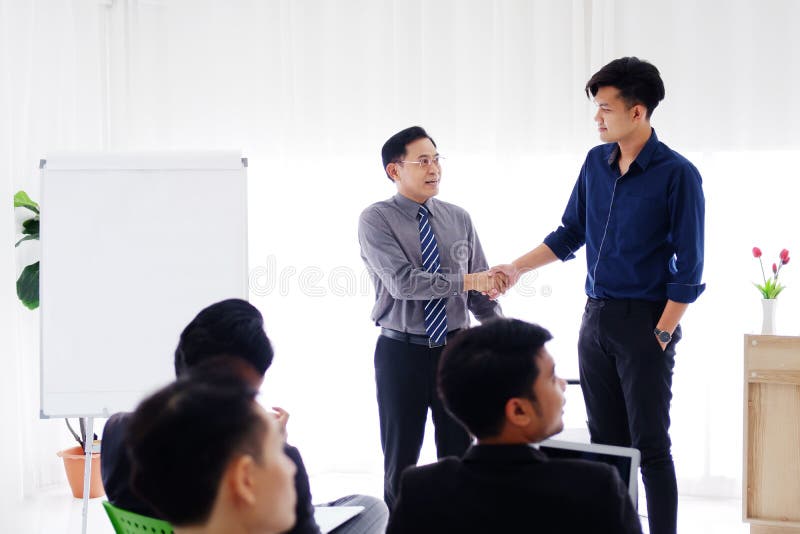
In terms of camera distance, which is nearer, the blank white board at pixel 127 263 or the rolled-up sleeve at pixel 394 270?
the rolled-up sleeve at pixel 394 270

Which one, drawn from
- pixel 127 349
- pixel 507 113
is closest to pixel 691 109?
pixel 507 113

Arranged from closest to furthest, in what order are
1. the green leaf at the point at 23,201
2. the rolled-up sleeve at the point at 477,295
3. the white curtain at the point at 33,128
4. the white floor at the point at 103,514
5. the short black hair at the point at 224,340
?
the short black hair at the point at 224,340 < the rolled-up sleeve at the point at 477,295 < the white floor at the point at 103,514 < the white curtain at the point at 33,128 < the green leaf at the point at 23,201

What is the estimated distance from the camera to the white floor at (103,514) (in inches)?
129

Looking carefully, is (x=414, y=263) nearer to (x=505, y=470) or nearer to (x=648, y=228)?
(x=648, y=228)

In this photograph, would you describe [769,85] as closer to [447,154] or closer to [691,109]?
[691,109]

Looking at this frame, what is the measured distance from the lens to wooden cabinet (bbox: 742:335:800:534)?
2965 millimetres

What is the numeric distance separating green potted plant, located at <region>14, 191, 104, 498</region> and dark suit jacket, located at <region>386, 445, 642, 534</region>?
284 centimetres

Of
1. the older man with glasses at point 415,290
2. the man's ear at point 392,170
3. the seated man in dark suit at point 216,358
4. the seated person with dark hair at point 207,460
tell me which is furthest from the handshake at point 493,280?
the seated person with dark hair at point 207,460

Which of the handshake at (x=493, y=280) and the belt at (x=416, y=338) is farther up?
the handshake at (x=493, y=280)

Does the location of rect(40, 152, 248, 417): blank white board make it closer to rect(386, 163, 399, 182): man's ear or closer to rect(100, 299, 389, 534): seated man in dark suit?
rect(386, 163, 399, 182): man's ear

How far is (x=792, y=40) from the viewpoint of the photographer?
3.57m

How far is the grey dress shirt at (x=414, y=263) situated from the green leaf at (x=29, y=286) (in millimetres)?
1740

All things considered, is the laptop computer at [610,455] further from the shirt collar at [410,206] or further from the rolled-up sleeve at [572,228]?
the shirt collar at [410,206]

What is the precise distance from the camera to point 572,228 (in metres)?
2.74
